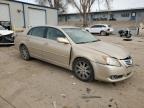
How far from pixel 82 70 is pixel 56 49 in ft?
3.68

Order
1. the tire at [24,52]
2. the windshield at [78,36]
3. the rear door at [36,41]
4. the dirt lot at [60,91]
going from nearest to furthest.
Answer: the dirt lot at [60,91] < the windshield at [78,36] < the rear door at [36,41] < the tire at [24,52]

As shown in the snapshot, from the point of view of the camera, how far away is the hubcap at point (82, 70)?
4676 mm

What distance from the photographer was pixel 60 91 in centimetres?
424

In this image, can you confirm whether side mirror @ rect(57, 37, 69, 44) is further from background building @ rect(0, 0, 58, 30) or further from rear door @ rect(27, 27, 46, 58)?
background building @ rect(0, 0, 58, 30)

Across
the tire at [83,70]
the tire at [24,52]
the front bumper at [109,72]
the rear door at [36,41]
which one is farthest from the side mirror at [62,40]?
the tire at [24,52]

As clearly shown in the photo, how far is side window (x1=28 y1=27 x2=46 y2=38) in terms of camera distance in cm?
616

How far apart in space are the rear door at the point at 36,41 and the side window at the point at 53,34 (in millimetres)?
222

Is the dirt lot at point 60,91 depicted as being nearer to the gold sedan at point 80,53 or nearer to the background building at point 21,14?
the gold sedan at point 80,53

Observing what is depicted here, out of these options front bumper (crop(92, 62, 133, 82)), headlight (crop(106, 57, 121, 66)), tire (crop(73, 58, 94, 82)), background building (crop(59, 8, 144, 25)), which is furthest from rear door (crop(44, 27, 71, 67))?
background building (crop(59, 8, 144, 25))

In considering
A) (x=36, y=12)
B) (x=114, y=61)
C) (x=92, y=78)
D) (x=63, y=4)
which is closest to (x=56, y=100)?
(x=92, y=78)

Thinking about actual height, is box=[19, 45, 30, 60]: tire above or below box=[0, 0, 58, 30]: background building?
below

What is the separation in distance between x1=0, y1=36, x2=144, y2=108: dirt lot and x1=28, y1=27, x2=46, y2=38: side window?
1.28 meters

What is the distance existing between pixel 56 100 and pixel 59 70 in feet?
6.57

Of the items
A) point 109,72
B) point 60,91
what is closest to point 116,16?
point 109,72
